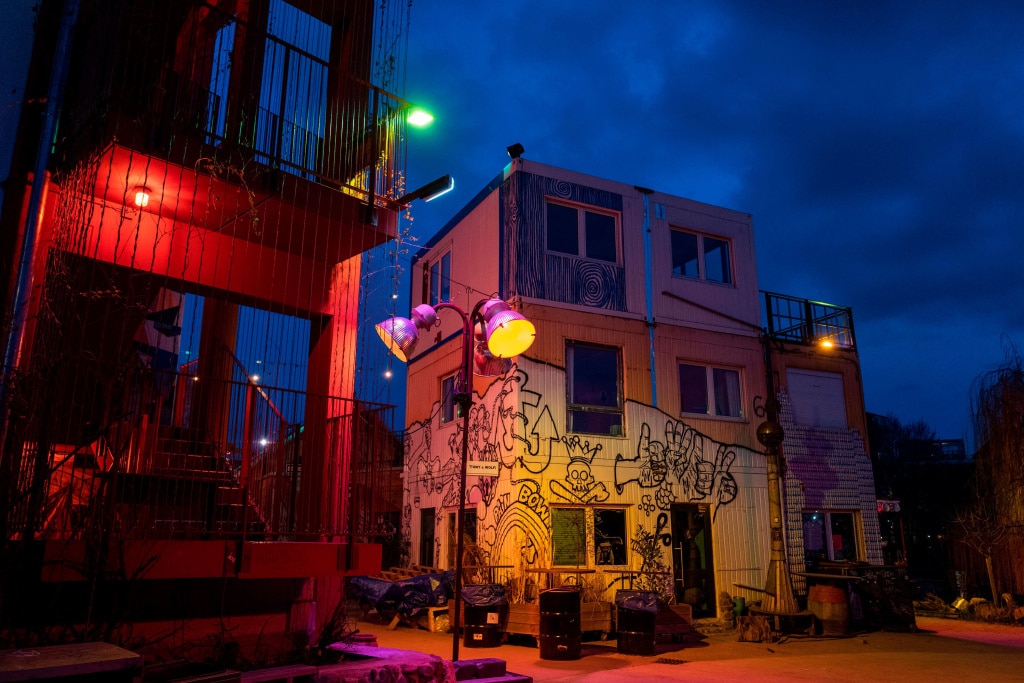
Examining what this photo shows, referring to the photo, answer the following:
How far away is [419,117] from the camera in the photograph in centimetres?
927

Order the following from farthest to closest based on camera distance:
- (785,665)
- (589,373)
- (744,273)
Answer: (744,273) → (589,373) → (785,665)

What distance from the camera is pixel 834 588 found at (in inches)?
555

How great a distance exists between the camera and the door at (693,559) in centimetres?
1498

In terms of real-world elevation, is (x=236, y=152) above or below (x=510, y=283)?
below

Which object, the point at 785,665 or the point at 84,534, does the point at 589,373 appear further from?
the point at 84,534

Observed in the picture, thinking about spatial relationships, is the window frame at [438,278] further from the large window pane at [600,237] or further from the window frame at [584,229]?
the large window pane at [600,237]

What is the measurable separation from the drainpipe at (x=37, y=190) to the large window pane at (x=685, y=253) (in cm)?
1276

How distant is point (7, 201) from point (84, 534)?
12.2ft

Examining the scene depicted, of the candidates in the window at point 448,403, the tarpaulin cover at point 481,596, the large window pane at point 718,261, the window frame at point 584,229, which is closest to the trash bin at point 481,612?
the tarpaulin cover at point 481,596

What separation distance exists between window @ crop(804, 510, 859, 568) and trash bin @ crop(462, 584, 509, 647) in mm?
8202

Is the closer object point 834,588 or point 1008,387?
point 834,588

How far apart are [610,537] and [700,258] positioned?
696 cm

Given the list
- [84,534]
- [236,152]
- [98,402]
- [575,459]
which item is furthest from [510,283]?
[84,534]

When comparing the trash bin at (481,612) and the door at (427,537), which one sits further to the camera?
the door at (427,537)
